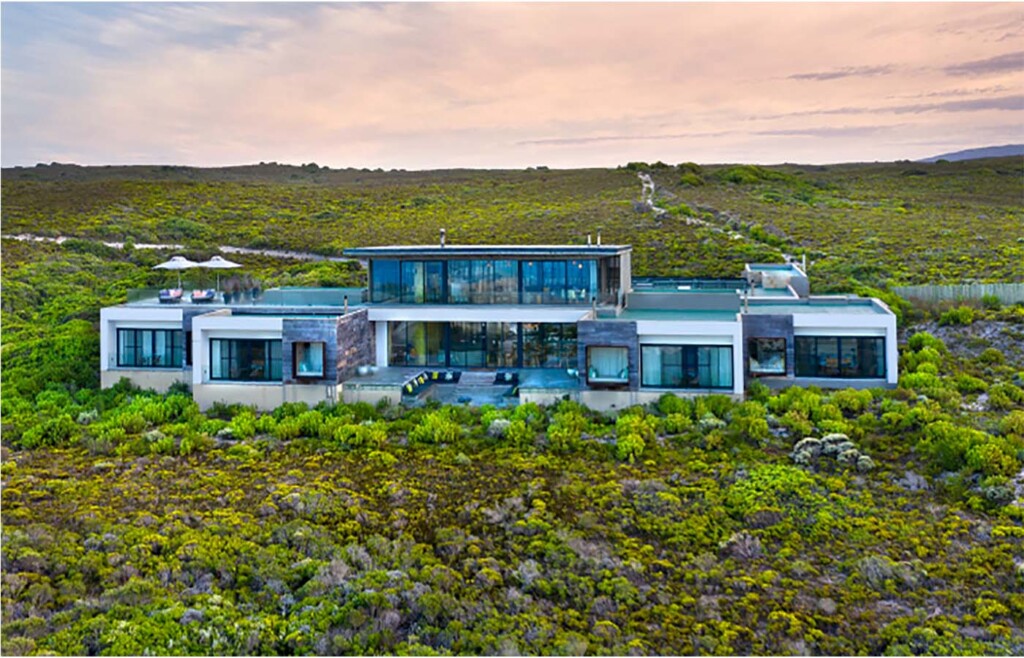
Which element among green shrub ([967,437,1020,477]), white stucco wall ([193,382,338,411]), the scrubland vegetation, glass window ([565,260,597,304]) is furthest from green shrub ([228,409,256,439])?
green shrub ([967,437,1020,477])

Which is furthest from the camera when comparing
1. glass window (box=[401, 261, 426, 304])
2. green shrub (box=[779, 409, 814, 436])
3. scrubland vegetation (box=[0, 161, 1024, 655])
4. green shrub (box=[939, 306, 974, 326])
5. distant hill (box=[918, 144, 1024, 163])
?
distant hill (box=[918, 144, 1024, 163])

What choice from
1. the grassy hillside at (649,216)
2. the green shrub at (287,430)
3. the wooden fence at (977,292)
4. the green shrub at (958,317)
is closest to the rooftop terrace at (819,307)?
the green shrub at (958,317)

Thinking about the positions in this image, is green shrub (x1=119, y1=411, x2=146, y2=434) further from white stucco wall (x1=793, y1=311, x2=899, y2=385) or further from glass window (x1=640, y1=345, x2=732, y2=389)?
white stucco wall (x1=793, y1=311, x2=899, y2=385)

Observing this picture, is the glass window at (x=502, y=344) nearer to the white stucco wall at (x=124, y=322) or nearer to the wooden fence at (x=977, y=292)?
the white stucco wall at (x=124, y=322)

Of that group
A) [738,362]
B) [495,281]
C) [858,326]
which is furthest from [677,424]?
[495,281]

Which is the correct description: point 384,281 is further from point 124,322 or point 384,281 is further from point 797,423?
point 797,423

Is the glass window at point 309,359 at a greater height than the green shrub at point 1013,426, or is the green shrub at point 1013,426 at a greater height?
the glass window at point 309,359
